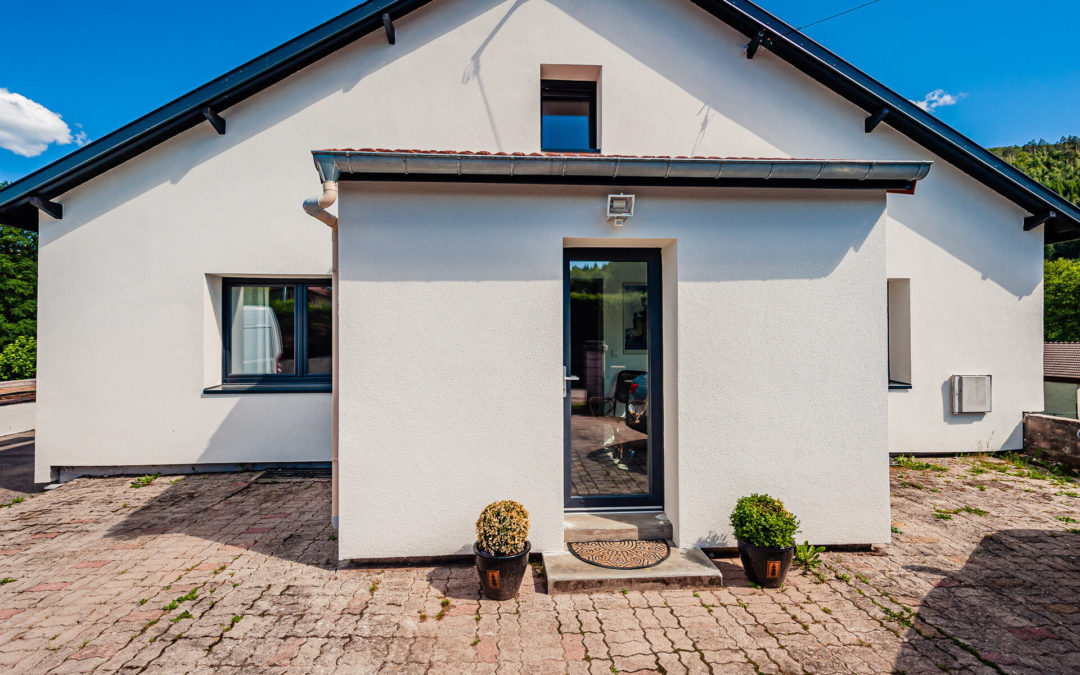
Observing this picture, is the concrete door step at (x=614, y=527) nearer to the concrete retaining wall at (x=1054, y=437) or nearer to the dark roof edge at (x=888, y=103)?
the concrete retaining wall at (x=1054, y=437)

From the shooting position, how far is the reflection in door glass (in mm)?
4363

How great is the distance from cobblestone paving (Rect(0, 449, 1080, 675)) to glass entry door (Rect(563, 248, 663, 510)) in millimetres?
999

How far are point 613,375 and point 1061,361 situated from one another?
9.67 metres

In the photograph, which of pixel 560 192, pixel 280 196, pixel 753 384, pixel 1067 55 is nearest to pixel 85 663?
pixel 560 192

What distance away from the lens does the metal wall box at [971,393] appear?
7.15m

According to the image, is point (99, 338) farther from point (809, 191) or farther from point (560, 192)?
point (809, 191)

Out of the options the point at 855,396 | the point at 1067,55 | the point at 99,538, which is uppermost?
the point at 1067,55

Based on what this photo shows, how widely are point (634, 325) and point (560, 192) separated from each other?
1.37m

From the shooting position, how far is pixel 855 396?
4.09 metres

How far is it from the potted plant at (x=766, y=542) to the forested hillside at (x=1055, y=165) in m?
38.8

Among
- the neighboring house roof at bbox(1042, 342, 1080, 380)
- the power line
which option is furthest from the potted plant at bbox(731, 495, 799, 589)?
the neighboring house roof at bbox(1042, 342, 1080, 380)

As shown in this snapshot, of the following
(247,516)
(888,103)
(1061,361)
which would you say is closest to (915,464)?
(1061,361)

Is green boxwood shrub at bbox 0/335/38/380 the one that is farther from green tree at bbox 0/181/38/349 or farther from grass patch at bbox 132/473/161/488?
green tree at bbox 0/181/38/349

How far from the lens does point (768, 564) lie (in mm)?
3543
